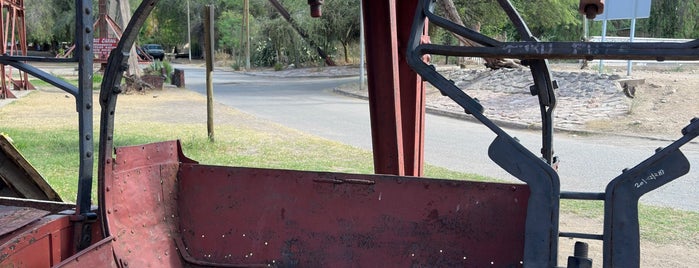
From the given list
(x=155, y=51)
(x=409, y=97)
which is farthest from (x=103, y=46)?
(x=155, y=51)

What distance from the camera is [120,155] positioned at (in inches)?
157

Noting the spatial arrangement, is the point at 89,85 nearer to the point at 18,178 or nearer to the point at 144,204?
the point at 144,204

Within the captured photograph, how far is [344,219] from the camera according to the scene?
166 inches

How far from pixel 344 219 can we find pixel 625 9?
18.0 meters

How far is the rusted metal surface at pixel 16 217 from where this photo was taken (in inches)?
152

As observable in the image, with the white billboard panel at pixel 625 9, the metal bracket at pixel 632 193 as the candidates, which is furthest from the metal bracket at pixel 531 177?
the white billboard panel at pixel 625 9

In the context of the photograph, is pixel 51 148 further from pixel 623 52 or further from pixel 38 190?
pixel 623 52

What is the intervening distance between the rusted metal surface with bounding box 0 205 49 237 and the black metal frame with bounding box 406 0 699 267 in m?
2.31

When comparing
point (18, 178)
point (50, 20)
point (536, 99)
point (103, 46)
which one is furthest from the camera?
point (50, 20)

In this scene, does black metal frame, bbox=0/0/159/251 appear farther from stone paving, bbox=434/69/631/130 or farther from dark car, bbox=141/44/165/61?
dark car, bbox=141/44/165/61

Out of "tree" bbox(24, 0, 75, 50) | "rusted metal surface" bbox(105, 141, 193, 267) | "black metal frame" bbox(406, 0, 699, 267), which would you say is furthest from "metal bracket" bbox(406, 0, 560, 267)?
"tree" bbox(24, 0, 75, 50)

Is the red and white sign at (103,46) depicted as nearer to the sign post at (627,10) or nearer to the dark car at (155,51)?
the sign post at (627,10)

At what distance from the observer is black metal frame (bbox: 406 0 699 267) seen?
261 cm

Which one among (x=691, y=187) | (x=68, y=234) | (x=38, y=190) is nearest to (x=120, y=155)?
(x=68, y=234)
